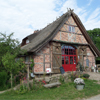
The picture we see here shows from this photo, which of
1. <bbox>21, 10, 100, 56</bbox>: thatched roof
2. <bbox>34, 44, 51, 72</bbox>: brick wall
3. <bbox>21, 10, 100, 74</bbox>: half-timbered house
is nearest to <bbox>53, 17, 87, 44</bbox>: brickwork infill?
<bbox>21, 10, 100, 74</bbox>: half-timbered house

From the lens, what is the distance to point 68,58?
11844mm

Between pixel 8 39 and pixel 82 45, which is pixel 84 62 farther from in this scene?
pixel 8 39

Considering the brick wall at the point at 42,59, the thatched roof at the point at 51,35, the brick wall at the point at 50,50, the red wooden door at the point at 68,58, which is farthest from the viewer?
the red wooden door at the point at 68,58

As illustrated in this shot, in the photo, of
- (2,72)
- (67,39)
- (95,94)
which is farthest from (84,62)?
(2,72)

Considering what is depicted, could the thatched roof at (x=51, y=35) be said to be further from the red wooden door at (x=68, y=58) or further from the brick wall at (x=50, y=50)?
the red wooden door at (x=68, y=58)

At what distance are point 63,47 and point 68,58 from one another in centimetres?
132

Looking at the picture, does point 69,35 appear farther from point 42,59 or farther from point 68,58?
point 42,59

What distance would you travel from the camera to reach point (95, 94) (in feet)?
19.2

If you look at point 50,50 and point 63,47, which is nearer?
point 50,50

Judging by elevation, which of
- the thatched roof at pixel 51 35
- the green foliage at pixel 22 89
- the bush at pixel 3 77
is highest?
the thatched roof at pixel 51 35

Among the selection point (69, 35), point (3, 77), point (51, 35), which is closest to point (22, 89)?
point (3, 77)

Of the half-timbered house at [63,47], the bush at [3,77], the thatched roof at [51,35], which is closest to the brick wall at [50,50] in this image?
the half-timbered house at [63,47]

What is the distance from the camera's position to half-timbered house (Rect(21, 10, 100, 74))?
9.70 m

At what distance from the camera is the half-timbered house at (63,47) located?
9.70 metres
